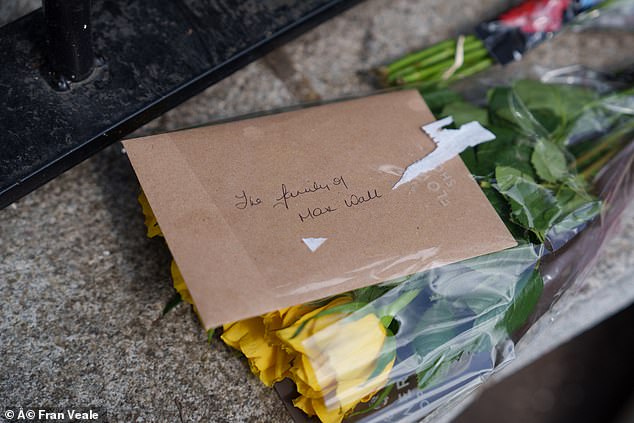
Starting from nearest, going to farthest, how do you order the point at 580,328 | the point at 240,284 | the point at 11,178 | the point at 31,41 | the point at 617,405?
the point at 240,284
the point at 11,178
the point at 31,41
the point at 580,328
the point at 617,405

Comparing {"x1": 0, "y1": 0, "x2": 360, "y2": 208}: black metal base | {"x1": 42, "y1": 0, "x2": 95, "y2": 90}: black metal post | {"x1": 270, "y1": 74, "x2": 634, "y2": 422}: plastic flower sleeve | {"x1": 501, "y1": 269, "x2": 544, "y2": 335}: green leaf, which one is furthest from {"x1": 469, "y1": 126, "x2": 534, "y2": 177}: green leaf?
{"x1": 42, "y1": 0, "x2": 95, "y2": 90}: black metal post

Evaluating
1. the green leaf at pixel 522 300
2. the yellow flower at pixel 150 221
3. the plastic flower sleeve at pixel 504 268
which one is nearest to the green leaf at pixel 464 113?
the plastic flower sleeve at pixel 504 268

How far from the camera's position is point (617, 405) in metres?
1.53

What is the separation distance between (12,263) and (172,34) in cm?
41

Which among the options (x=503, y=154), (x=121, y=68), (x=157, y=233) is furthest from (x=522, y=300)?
(x=121, y=68)

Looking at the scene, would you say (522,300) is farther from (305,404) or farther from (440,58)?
(440,58)

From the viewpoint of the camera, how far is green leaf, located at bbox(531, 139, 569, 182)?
0.86 meters

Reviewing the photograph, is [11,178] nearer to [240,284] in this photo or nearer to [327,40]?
[240,284]

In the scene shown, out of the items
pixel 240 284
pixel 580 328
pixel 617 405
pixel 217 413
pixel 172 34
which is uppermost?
pixel 172 34

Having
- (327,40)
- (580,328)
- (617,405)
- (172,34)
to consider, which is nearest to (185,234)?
(172,34)

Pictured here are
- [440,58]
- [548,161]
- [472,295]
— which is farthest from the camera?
[440,58]

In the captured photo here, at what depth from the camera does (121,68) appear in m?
0.88

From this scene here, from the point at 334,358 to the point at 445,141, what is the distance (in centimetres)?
36

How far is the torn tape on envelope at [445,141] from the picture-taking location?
0.80m
